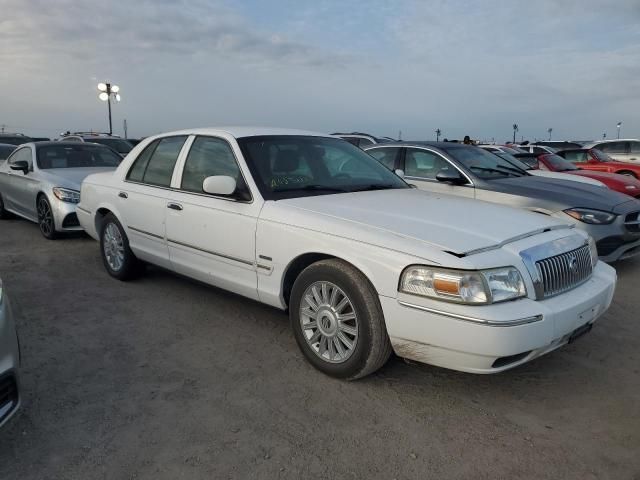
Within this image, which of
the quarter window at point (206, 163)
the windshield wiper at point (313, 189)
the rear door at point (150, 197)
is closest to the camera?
the windshield wiper at point (313, 189)

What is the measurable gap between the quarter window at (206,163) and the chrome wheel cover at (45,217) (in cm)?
386

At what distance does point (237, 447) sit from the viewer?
264 centimetres

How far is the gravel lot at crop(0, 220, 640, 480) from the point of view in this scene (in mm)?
2521

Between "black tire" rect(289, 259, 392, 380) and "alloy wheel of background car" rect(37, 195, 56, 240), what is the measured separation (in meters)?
5.27

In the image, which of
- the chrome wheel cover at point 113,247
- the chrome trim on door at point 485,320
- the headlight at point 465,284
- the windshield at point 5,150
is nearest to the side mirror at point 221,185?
the headlight at point 465,284

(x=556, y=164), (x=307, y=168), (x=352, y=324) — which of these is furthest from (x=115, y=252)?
(x=556, y=164)

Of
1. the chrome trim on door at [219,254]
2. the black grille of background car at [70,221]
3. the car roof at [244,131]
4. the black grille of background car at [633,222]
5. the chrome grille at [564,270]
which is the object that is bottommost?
the black grille of background car at [70,221]

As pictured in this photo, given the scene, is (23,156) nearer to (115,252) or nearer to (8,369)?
(115,252)

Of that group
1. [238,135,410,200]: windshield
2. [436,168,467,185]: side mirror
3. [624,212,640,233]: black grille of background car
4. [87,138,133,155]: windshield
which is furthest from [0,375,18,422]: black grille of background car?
[87,138,133,155]: windshield

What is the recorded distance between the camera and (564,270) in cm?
319

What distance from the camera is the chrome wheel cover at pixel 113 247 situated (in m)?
5.32

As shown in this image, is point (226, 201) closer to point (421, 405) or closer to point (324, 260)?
point (324, 260)

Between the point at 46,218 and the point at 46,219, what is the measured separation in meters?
0.01

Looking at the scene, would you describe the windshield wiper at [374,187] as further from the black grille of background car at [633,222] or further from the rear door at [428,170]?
the black grille of background car at [633,222]
